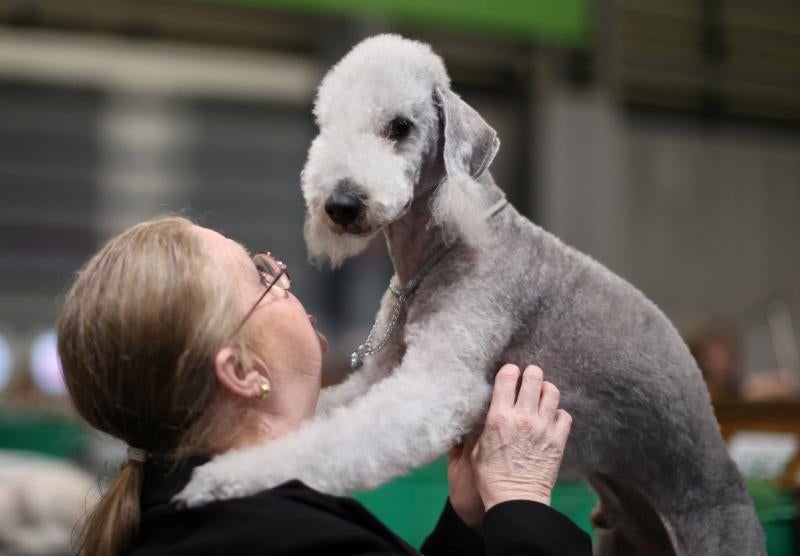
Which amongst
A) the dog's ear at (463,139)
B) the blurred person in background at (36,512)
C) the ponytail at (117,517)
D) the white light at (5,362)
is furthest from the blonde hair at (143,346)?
the white light at (5,362)

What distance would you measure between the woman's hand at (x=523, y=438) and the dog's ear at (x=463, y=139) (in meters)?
0.21

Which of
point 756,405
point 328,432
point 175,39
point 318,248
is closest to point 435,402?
point 328,432

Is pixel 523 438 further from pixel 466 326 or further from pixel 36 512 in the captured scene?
pixel 36 512

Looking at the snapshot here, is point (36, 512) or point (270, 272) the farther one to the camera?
point (36, 512)

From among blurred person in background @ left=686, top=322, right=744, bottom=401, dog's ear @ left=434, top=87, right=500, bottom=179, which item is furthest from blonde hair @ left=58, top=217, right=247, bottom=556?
blurred person in background @ left=686, top=322, right=744, bottom=401

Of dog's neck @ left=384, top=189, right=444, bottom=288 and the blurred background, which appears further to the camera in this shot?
the blurred background

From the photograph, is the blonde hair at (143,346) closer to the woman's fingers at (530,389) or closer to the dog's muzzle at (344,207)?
the dog's muzzle at (344,207)

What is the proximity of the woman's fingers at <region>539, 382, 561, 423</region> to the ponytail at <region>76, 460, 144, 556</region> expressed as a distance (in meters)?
0.40

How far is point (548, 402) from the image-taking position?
0.97 m

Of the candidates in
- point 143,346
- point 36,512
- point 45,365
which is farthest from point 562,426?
point 45,365

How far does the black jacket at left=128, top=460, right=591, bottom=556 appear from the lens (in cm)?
84

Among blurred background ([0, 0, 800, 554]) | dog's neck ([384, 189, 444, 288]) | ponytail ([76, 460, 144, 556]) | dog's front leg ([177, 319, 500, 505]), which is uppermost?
blurred background ([0, 0, 800, 554])

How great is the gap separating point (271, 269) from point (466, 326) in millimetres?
215

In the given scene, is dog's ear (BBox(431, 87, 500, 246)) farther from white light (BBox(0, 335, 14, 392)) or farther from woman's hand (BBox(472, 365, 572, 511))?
white light (BBox(0, 335, 14, 392))
